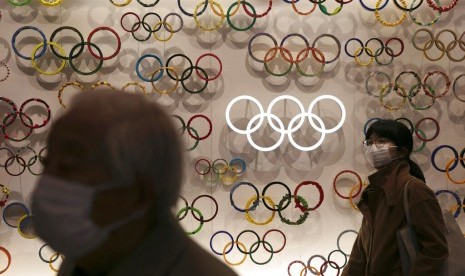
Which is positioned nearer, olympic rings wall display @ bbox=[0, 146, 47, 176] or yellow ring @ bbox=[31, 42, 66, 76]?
yellow ring @ bbox=[31, 42, 66, 76]

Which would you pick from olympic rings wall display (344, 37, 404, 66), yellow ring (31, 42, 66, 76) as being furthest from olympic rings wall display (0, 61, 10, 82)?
olympic rings wall display (344, 37, 404, 66)

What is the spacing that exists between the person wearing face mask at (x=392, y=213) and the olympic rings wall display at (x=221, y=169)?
1.72 m

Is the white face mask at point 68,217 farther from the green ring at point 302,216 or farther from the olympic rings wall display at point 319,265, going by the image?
the olympic rings wall display at point 319,265

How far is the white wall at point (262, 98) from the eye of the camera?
17.2ft

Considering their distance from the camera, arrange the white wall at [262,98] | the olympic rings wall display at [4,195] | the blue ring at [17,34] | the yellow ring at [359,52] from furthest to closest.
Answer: the yellow ring at [359,52], the white wall at [262,98], the olympic rings wall display at [4,195], the blue ring at [17,34]

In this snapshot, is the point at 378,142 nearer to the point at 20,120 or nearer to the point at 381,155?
the point at 381,155

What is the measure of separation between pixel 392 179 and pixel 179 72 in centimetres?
253

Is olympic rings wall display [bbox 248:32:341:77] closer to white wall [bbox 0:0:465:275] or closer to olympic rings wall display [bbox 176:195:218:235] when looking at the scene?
white wall [bbox 0:0:465:275]

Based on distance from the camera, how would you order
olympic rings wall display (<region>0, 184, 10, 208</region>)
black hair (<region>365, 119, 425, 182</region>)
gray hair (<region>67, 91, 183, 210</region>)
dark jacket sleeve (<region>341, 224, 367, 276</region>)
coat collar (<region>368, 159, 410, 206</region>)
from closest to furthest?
1. gray hair (<region>67, 91, 183, 210</region>)
2. coat collar (<region>368, 159, 410, 206</region>)
3. black hair (<region>365, 119, 425, 182</region>)
4. dark jacket sleeve (<region>341, 224, 367, 276</region>)
5. olympic rings wall display (<region>0, 184, 10, 208</region>)

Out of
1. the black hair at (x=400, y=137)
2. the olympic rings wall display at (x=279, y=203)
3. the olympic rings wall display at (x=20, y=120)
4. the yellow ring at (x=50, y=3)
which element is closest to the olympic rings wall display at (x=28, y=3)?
the yellow ring at (x=50, y=3)

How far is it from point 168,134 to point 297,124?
4.10 metres

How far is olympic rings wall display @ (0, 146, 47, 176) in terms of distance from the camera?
203 inches

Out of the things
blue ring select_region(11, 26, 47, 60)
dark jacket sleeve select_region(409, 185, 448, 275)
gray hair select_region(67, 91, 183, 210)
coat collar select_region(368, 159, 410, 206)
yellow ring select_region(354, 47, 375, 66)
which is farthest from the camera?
yellow ring select_region(354, 47, 375, 66)

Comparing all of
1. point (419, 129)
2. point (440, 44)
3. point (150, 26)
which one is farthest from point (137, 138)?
point (440, 44)
